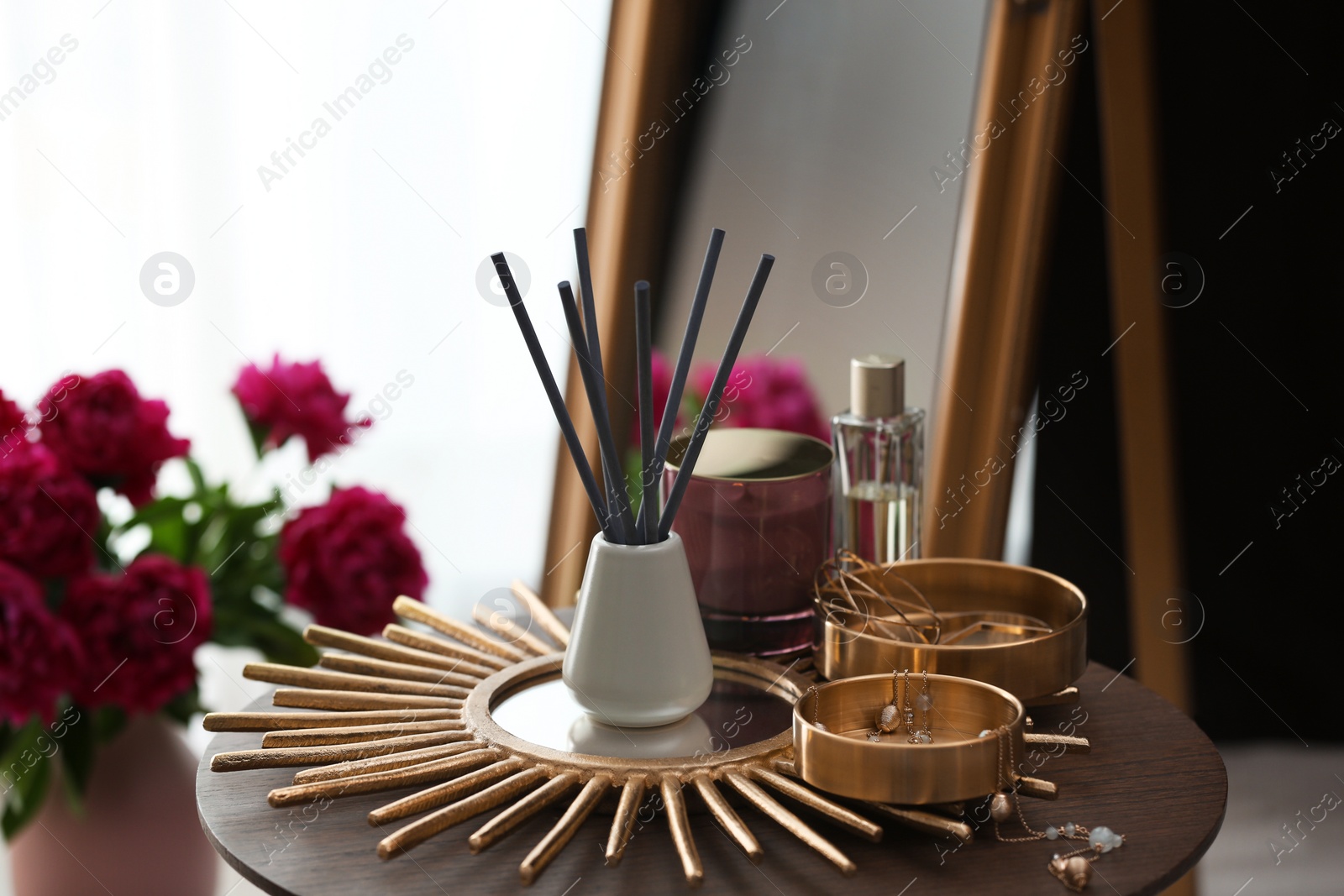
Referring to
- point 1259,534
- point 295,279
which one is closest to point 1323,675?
point 1259,534

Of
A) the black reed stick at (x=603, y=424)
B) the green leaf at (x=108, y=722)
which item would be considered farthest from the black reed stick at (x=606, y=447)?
the green leaf at (x=108, y=722)

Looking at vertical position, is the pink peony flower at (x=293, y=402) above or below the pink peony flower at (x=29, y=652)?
above

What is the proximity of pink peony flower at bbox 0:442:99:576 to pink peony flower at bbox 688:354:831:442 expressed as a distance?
34.8 inches

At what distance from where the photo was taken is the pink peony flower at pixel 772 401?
1.74m

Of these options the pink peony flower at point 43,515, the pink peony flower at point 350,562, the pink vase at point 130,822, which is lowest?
the pink vase at point 130,822

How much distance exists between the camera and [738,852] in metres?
0.69

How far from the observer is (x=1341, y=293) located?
1689 millimetres

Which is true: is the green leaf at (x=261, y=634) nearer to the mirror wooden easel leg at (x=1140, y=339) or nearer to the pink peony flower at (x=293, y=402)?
the pink peony flower at (x=293, y=402)

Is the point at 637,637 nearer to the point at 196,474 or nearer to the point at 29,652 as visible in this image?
the point at 29,652

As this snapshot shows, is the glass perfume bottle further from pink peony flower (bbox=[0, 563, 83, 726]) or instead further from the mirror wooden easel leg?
the mirror wooden easel leg

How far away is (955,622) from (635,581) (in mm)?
312

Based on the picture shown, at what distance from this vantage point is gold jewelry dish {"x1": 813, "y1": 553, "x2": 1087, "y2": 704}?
816 millimetres

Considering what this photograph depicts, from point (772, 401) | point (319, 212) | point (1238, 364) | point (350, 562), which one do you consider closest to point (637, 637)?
point (350, 562)

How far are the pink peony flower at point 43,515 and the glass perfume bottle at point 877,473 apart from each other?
66cm
